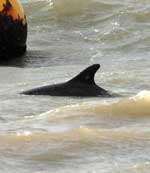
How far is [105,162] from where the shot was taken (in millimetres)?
6141

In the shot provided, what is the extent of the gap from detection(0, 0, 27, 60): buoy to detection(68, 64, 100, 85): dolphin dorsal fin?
3.66 m

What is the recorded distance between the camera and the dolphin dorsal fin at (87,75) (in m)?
8.94

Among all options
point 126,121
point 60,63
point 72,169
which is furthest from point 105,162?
point 60,63

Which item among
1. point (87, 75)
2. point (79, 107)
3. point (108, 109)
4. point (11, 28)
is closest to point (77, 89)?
point (87, 75)

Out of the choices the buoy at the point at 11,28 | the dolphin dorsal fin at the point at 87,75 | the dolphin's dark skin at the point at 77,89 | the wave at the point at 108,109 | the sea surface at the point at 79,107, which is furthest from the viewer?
the buoy at the point at 11,28

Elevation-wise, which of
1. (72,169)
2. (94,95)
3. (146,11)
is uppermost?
(72,169)

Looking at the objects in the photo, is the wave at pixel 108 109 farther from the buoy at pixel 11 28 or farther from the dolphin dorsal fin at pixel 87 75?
the buoy at pixel 11 28

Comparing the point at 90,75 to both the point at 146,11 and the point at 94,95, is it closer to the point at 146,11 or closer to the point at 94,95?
the point at 94,95

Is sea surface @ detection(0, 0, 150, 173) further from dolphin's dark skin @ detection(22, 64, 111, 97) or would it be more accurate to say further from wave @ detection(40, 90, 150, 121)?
dolphin's dark skin @ detection(22, 64, 111, 97)

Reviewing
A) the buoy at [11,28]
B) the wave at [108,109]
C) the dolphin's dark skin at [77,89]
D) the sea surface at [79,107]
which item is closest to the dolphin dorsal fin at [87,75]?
the dolphin's dark skin at [77,89]

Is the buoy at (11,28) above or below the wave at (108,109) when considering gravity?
below

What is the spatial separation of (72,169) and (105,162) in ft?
1.08

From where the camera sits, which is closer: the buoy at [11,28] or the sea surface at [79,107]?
the sea surface at [79,107]

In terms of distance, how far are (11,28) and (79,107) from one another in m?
4.86
